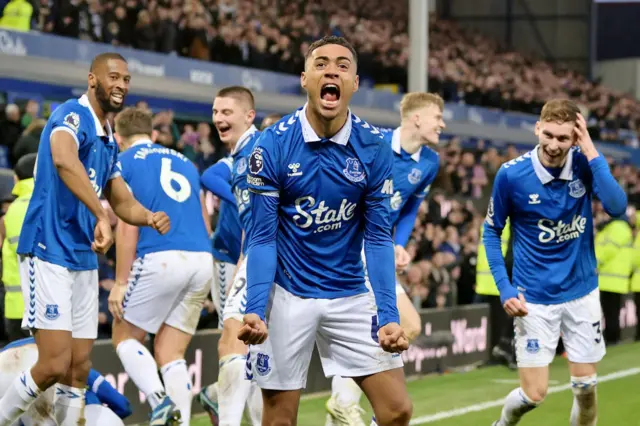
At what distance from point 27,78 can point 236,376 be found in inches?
315

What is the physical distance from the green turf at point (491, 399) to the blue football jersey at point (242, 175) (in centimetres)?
236

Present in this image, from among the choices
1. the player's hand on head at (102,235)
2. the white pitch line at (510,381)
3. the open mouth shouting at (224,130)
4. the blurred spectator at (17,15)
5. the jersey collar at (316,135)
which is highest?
the blurred spectator at (17,15)

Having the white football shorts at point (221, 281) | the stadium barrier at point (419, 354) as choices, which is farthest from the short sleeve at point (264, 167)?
the stadium barrier at point (419, 354)

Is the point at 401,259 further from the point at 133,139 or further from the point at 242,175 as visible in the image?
the point at 133,139

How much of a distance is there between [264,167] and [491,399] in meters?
5.55

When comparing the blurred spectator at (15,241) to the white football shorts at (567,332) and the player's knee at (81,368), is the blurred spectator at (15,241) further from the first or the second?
the white football shorts at (567,332)

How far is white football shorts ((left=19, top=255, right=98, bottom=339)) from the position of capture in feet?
17.9

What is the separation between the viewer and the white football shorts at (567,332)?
6.30 metres

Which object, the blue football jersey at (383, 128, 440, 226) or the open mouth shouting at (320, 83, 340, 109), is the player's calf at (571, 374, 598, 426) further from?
the open mouth shouting at (320, 83, 340, 109)

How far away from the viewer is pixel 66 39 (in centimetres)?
1392

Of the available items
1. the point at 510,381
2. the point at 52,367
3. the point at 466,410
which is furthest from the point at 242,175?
the point at 510,381

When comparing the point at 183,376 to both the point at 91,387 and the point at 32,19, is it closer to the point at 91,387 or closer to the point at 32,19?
the point at 91,387

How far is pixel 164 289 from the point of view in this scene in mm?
6699

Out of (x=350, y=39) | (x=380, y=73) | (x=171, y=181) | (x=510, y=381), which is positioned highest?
(x=350, y=39)
